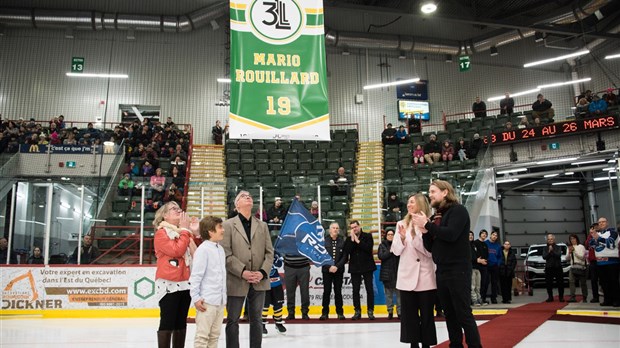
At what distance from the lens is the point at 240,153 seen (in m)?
20.1

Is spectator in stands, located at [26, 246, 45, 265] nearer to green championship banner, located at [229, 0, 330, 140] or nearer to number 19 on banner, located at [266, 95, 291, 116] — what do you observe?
green championship banner, located at [229, 0, 330, 140]

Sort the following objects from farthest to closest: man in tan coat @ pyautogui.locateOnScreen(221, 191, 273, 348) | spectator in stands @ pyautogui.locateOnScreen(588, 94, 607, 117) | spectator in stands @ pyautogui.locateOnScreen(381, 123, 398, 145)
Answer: spectator in stands @ pyautogui.locateOnScreen(381, 123, 398, 145), spectator in stands @ pyautogui.locateOnScreen(588, 94, 607, 117), man in tan coat @ pyautogui.locateOnScreen(221, 191, 273, 348)

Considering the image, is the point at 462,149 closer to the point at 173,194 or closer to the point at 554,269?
the point at 554,269

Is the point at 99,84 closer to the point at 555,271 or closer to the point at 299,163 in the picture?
the point at 299,163

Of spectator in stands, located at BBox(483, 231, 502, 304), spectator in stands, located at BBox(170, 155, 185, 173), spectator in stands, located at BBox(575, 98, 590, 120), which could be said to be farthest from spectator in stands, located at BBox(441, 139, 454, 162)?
spectator in stands, located at BBox(170, 155, 185, 173)

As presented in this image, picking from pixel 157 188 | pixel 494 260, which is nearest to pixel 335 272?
pixel 494 260

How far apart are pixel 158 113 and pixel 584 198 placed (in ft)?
66.9

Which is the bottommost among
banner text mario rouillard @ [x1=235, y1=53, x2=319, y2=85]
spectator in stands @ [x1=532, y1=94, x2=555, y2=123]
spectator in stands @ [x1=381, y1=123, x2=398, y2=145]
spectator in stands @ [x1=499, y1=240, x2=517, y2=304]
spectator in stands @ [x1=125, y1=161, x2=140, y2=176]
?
spectator in stands @ [x1=499, y1=240, x2=517, y2=304]

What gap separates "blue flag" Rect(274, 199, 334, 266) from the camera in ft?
27.4

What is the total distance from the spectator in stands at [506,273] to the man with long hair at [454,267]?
8.98m

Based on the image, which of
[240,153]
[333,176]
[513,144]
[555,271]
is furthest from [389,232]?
[240,153]

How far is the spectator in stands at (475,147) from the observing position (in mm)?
18316

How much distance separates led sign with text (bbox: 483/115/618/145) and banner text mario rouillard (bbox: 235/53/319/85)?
44.7ft

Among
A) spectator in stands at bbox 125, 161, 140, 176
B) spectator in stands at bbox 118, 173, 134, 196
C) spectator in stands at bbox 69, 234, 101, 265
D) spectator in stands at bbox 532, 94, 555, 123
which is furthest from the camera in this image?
spectator in stands at bbox 532, 94, 555, 123
